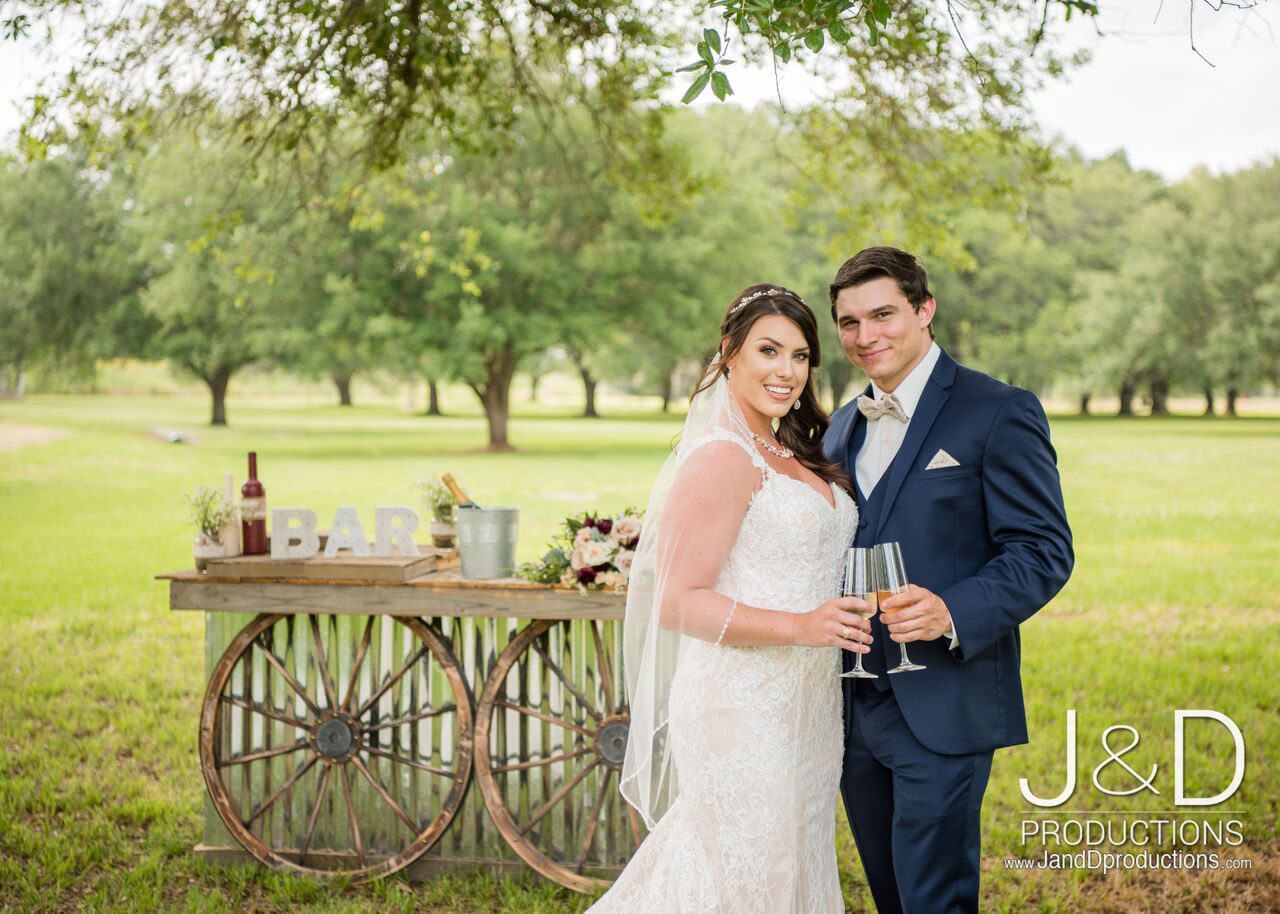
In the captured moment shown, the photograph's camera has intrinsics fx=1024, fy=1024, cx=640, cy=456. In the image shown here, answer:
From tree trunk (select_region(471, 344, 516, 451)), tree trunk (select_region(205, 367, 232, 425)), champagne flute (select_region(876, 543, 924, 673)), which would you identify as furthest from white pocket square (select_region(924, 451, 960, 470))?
tree trunk (select_region(205, 367, 232, 425))

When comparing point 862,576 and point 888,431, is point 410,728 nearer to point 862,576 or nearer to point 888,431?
point 888,431

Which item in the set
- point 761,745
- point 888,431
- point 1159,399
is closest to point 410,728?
point 761,745

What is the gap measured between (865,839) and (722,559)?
974 mm

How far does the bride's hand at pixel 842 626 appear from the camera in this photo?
2.47 m

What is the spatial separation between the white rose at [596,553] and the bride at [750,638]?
0.91 m

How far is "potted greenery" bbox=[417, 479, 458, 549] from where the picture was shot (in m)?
4.55

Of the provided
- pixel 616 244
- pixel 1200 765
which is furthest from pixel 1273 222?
pixel 1200 765

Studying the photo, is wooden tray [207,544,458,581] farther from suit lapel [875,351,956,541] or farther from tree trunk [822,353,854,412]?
tree trunk [822,353,854,412]

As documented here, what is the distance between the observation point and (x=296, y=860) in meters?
4.44

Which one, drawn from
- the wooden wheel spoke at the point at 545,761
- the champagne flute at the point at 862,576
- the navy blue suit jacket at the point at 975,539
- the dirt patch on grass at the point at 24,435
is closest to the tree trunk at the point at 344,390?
the dirt patch on grass at the point at 24,435

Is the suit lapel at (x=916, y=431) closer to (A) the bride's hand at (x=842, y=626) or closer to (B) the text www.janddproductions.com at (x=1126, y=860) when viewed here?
(A) the bride's hand at (x=842, y=626)

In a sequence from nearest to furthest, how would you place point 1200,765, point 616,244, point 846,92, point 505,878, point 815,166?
point 505,878
point 1200,765
point 846,92
point 815,166
point 616,244

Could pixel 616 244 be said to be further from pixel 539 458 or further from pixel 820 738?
pixel 820 738

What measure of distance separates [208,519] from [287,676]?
0.75m
